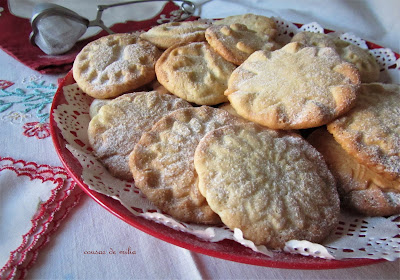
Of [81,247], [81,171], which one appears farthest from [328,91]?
[81,247]

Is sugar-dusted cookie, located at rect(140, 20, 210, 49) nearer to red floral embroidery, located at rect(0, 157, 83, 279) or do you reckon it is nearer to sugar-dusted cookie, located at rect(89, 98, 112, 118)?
sugar-dusted cookie, located at rect(89, 98, 112, 118)

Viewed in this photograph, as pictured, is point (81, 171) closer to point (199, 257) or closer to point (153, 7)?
point (199, 257)

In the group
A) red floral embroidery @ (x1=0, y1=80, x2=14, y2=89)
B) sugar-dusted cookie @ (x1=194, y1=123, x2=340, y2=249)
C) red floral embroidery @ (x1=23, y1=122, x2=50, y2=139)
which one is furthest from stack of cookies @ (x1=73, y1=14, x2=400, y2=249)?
red floral embroidery @ (x1=0, y1=80, x2=14, y2=89)

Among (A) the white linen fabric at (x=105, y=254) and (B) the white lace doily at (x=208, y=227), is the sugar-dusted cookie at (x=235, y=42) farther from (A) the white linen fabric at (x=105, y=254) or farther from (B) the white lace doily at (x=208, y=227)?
(A) the white linen fabric at (x=105, y=254)

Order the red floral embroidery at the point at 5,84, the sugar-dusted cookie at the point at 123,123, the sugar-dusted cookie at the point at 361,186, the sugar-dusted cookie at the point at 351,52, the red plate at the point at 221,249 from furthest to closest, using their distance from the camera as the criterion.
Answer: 1. the red floral embroidery at the point at 5,84
2. the sugar-dusted cookie at the point at 351,52
3. the sugar-dusted cookie at the point at 123,123
4. the sugar-dusted cookie at the point at 361,186
5. the red plate at the point at 221,249

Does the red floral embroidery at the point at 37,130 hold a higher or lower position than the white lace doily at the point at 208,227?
lower

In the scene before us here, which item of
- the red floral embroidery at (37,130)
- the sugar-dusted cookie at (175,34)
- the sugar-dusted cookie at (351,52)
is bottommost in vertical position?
the red floral embroidery at (37,130)

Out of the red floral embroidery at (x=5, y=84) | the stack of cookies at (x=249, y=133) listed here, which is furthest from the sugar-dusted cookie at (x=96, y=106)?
the red floral embroidery at (x=5, y=84)
